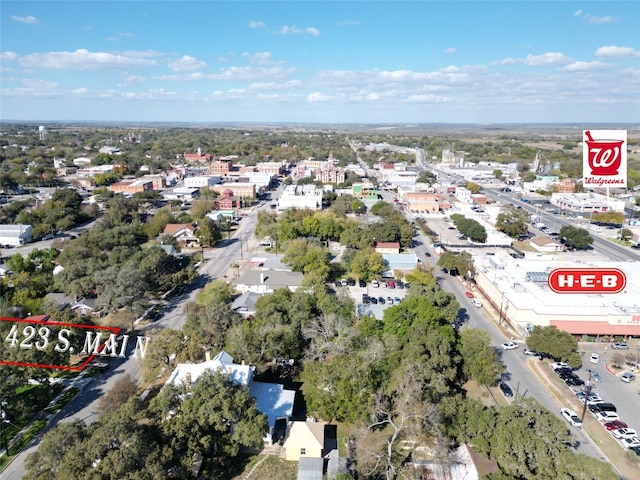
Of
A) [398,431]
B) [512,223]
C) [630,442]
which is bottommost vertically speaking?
[630,442]

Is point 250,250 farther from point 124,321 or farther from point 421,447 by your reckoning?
point 421,447

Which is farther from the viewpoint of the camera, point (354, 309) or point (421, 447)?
point (354, 309)

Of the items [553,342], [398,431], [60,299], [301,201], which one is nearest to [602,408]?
[553,342]

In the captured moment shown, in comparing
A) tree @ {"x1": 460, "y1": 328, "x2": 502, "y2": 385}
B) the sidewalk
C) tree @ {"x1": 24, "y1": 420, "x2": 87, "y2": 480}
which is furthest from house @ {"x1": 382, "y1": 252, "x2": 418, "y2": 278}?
tree @ {"x1": 24, "y1": 420, "x2": 87, "y2": 480}

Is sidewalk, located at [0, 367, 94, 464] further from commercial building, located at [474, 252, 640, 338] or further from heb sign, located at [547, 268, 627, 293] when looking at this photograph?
commercial building, located at [474, 252, 640, 338]

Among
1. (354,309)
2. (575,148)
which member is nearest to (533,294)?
(354,309)

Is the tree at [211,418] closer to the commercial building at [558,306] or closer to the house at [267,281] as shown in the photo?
the house at [267,281]

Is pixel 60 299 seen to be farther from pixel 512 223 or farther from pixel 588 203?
pixel 588 203
